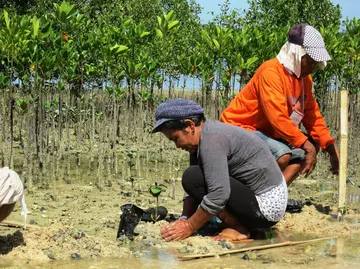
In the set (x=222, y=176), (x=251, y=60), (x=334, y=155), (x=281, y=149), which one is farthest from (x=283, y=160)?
(x=251, y=60)

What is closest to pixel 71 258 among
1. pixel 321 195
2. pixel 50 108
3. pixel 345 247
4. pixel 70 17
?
pixel 345 247

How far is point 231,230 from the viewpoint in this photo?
15.2 ft

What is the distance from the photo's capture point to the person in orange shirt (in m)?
4.83

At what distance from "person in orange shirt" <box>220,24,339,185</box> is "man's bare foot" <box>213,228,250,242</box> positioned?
661 millimetres

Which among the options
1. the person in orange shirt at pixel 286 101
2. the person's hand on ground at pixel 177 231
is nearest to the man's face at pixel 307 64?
the person in orange shirt at pixel 286 101

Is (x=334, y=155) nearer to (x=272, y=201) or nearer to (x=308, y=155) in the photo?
(x=308, y=155)

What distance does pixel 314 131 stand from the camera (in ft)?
17.6

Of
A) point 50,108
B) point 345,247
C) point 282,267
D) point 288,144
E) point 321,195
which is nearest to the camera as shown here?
point 282,267

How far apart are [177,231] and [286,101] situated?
1.34 meters

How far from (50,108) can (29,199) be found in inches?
152

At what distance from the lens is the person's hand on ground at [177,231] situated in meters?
4.41

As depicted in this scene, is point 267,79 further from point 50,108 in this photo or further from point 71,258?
point 50,108

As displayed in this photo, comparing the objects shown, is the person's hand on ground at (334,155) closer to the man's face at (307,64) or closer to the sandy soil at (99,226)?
the sandy soil at (99,226)

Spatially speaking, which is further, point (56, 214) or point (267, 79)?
point (56, 214)
